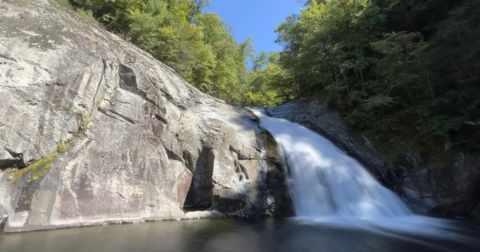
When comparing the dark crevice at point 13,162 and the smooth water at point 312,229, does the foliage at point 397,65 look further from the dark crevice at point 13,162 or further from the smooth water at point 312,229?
the dark crevice at point 13,162

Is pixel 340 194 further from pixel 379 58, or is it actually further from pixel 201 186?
pixel 379 58

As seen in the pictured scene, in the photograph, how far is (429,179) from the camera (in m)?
12.5

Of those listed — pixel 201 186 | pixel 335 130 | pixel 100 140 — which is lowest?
pixel 201 186

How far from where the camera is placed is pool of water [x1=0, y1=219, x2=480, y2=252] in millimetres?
7375

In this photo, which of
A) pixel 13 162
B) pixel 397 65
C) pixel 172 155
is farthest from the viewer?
pixel 397 65

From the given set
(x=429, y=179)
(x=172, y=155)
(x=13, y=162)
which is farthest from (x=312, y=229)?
(x=13, y=162)

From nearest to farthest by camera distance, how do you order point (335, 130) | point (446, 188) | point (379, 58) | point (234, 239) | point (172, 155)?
1. point (234, 239)
2. point (172, 155)
3. point (446, 188)
4. point (335, 130)
5. point (379, 58)

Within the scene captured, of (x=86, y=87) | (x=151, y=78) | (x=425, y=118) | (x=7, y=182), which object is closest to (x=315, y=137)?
(x=425, y=118)

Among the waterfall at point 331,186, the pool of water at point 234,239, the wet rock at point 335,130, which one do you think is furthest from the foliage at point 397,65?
the pool of water at point 234,239

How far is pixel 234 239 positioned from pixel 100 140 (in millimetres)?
5242

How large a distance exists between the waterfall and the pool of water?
6.02 ft

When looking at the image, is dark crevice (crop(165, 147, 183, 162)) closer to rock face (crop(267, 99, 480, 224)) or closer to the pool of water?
the pool of water

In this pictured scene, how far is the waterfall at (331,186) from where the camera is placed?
11.9 metres

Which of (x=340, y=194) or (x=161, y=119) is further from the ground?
(x=161, y=119)
